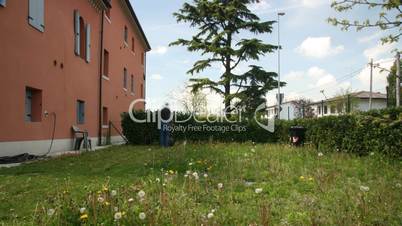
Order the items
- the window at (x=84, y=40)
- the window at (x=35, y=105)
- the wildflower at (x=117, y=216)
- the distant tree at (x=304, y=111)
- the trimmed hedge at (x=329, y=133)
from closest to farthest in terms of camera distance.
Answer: the trimmed hedge at (x=329, y=133), the wildflower at (x=117, y=216), the window at (x=35, y=105), the window at (x=84, y=40), the distant tree at (x=304, y=111)

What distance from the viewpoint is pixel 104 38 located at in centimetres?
Result: 1920

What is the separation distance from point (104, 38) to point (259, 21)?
1082 cm

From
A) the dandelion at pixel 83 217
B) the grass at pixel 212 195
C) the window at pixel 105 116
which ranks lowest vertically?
the grass at pixel 212 195

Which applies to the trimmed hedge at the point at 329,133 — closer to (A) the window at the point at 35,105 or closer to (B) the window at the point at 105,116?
(B) the window at the point at 105,116

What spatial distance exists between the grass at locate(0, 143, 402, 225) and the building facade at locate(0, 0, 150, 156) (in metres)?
2.69

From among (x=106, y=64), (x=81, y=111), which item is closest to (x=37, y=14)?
(x=81, y=111)

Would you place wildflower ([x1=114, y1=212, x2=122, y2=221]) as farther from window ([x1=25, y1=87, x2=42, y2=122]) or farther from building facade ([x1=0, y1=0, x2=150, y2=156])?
window ([x1=25, y1=87, x2=42, y2=122])

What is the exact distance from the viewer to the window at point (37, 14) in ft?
35.3

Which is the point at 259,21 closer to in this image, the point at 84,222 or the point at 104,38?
the point at 104,38

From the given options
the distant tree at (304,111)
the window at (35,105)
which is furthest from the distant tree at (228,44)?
the window at (35,105)

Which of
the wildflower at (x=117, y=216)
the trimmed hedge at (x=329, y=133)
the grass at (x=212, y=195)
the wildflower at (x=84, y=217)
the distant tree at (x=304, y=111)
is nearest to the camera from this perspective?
the trimmed hedge at (x=329, y=133)

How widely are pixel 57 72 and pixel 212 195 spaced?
9.82 metres

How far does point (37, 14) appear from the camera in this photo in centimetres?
1118

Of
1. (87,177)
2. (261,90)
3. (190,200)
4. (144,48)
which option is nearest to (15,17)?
(87,177)
